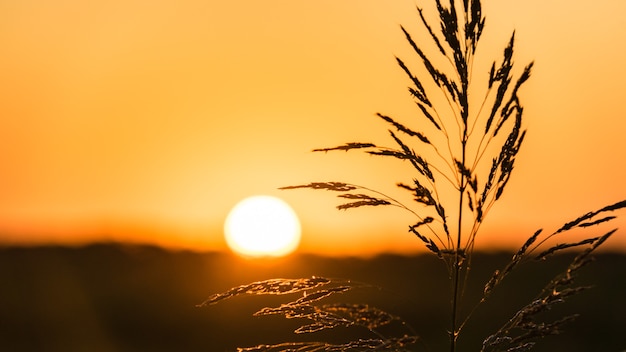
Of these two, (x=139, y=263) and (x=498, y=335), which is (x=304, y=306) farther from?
(x=139, y=263)

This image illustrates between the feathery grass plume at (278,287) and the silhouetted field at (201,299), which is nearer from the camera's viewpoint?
the feathery grass plume at (278,287)

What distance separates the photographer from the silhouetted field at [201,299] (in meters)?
17.9

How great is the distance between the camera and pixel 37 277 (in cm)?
2825

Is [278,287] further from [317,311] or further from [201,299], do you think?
[201,299]

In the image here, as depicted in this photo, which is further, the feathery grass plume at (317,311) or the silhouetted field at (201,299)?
the silhouetted field at (201,299)

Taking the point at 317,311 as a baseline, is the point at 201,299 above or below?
above

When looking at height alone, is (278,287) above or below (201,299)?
below

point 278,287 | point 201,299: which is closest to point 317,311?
point 278,287

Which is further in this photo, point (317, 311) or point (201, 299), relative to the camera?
point (201, 299)

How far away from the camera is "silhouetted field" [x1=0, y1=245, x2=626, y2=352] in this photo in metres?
17.9

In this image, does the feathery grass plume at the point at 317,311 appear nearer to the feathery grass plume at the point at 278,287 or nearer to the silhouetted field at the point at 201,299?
the feathery grass plume at the point at 278,287

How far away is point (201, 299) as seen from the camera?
82.0ft

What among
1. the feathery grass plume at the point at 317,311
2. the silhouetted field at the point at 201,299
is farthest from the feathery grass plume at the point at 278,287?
the silhouetted field at the point at 201,299

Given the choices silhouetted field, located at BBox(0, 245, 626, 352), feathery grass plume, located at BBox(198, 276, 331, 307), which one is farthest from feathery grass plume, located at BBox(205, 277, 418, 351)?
silhouetted field, located at BBox(0, 245, 626, 352)
